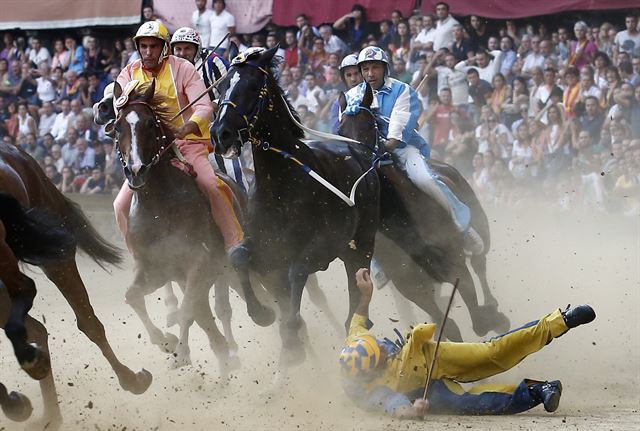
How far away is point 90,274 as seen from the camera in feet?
49.1

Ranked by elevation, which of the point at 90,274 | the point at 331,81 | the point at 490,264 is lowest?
the point at 90,274

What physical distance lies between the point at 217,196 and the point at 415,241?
1.94 meters

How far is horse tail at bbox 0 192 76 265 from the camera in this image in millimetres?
7000

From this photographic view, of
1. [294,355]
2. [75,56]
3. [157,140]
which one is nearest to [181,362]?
[294,355]

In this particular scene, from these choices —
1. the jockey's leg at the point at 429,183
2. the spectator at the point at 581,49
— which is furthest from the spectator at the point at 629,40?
the jockey's leg at the point at 429,183

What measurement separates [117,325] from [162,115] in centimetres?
347

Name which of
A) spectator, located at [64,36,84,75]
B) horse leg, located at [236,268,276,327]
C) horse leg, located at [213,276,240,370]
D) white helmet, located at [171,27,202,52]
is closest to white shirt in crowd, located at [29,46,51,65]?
spectator, located at [64,36,84,75]

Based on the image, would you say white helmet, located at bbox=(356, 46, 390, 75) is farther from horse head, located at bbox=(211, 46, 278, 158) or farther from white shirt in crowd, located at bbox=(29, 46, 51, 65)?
white shirt in crowd, located at bbox=(29, 46, 51, 65)

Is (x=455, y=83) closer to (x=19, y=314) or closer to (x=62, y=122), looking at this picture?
(x=62, y=122)

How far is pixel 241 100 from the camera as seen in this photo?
27.2 ft

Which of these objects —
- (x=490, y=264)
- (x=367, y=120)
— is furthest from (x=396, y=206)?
(x=490, y=264)

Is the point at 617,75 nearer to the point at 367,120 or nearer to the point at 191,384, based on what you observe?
the point at 367,120

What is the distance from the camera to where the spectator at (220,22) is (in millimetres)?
17516

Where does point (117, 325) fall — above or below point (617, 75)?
below
